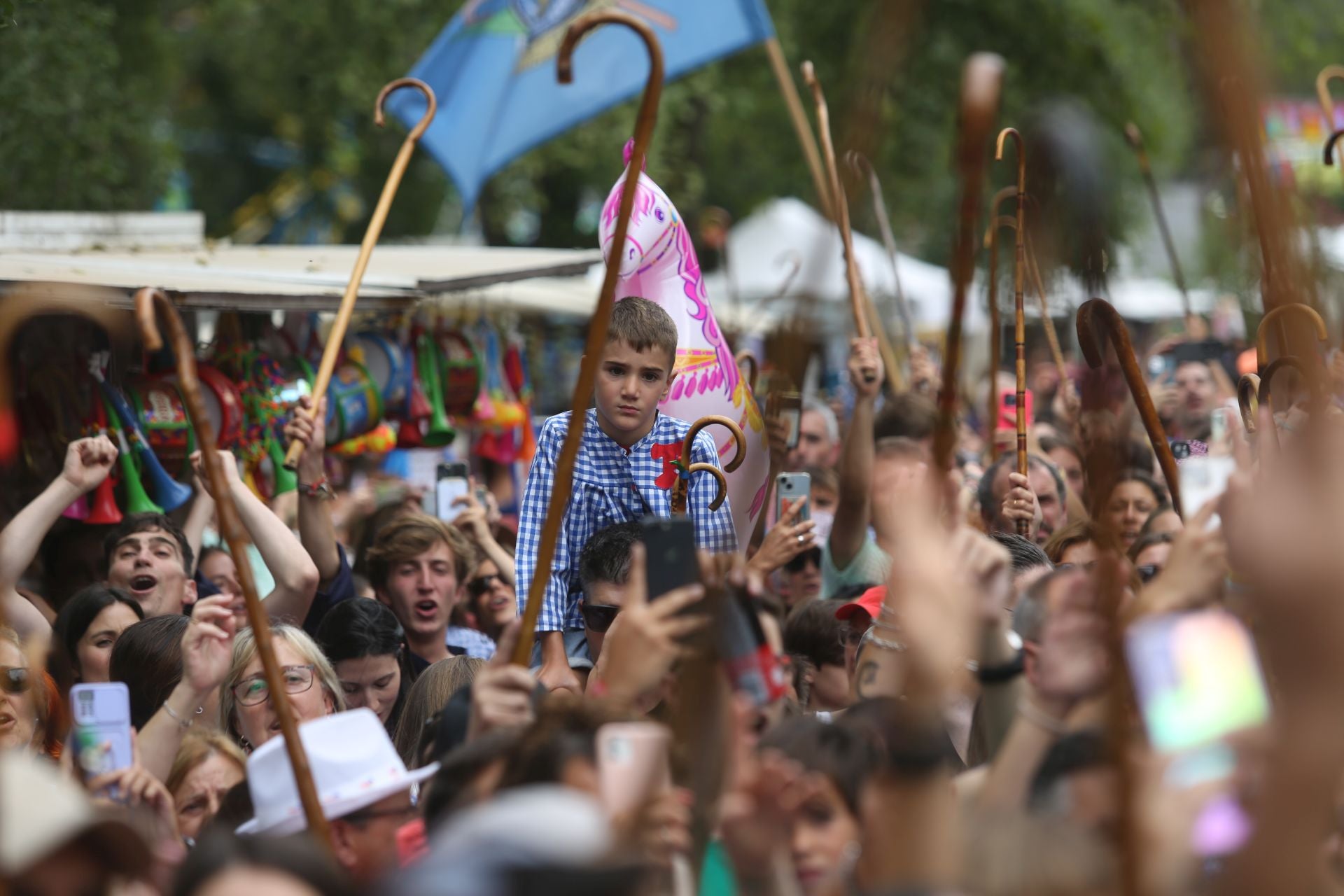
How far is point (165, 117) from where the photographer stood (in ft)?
54.5

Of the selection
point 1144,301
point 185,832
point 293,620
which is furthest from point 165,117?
point 185,832

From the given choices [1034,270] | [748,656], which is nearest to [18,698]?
[748,656]

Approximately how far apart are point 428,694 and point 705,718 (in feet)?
4.99

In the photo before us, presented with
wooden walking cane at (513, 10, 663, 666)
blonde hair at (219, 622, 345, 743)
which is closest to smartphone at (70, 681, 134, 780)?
wooden walking cane at (513, 10, 663, 666)

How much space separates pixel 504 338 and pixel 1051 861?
7267mm

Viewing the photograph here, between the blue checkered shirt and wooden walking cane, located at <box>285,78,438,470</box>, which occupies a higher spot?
wooden walking cane, located at <box>285,78,438,470</box>

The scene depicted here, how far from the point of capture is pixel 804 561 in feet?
18.4

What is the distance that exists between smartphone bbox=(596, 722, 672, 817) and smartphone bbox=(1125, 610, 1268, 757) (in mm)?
718

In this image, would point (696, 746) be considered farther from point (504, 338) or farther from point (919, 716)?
point (504, 338)

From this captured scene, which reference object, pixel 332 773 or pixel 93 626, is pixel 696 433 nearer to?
pixel 332 773

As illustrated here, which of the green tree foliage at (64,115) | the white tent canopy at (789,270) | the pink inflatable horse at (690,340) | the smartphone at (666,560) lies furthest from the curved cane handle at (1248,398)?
the white tent canopy at (789,270)

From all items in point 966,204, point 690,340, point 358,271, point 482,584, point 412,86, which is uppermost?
Result: point 412,86

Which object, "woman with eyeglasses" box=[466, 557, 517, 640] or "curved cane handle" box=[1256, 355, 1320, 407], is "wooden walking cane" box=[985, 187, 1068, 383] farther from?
"woman with eyeglasses" box=[466, 557, 517, 640]

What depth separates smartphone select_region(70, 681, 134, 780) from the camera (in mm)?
3027
